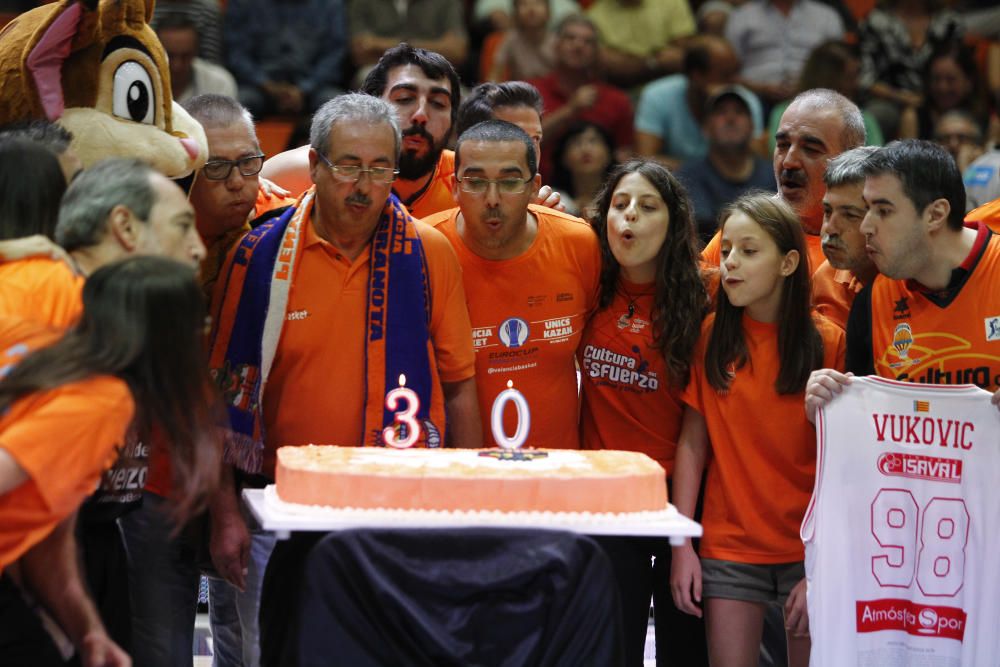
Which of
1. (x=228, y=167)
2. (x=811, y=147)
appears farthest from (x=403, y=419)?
(x=811, y=147)

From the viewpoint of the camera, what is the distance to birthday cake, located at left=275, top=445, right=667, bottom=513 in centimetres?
310

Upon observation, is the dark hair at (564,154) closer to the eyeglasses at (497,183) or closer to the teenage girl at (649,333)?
the teenage girl at (649,333)

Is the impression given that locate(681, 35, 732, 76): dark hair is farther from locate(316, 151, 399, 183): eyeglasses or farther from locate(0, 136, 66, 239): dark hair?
locate(0, 136, 66, 239): dark hair

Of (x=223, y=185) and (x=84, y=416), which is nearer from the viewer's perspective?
(x=84, y=416)

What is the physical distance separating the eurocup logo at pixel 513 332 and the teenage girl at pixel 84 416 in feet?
4.09

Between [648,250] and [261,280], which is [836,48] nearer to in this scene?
[648,250]

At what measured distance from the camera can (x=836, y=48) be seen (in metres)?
7.88

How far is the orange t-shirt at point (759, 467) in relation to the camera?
367 cm

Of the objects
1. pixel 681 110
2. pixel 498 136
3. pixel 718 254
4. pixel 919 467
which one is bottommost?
pixel 919 467

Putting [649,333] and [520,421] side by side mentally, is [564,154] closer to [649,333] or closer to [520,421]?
[649,333]

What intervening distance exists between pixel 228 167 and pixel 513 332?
0.99 m

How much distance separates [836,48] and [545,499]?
18.2ft

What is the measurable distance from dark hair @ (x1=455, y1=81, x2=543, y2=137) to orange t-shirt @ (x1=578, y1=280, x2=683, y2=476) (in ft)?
3.83

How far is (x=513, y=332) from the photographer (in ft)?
12.9
